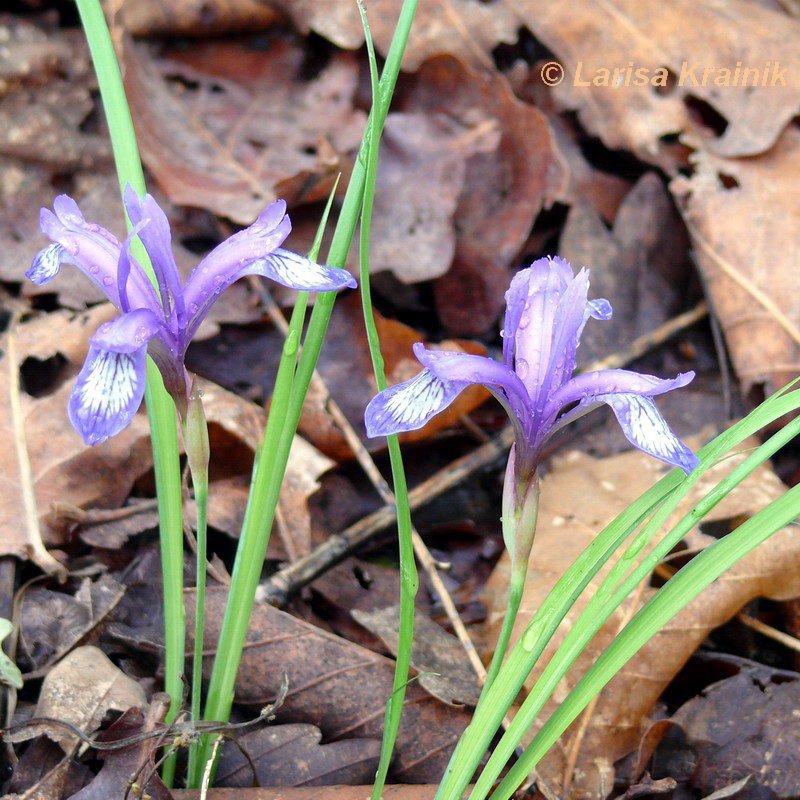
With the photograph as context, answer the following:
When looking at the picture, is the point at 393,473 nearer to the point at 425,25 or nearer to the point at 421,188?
the point at 421,188

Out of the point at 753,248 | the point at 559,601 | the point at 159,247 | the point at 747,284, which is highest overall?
the point at 159,247

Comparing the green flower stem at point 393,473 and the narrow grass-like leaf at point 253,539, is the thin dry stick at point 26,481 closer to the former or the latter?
the narrow grass-like leaf at point 253,539

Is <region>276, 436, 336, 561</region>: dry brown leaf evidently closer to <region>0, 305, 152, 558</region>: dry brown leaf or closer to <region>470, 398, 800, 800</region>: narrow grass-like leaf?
<region>0, 305, 152, 558</region>: dry brown leaf

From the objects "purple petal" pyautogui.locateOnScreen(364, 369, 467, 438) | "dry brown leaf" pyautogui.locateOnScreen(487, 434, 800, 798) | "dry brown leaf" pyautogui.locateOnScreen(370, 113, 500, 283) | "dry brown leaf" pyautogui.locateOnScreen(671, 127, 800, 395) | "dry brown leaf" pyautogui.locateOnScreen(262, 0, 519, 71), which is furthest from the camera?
"dry brown leaf" pyautogui.locateOnScreen(262, 0, 519, 71)

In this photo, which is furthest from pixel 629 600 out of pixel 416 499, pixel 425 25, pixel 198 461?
pixel 425 25

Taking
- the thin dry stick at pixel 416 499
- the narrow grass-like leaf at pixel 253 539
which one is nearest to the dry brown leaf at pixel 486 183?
the thin dry stick at pixel 416 499

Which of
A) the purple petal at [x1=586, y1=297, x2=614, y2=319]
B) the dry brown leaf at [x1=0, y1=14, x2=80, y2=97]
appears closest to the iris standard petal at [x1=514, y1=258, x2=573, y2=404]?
the purple petal at [x1=586, y1=297, x2=614, y2=319]
